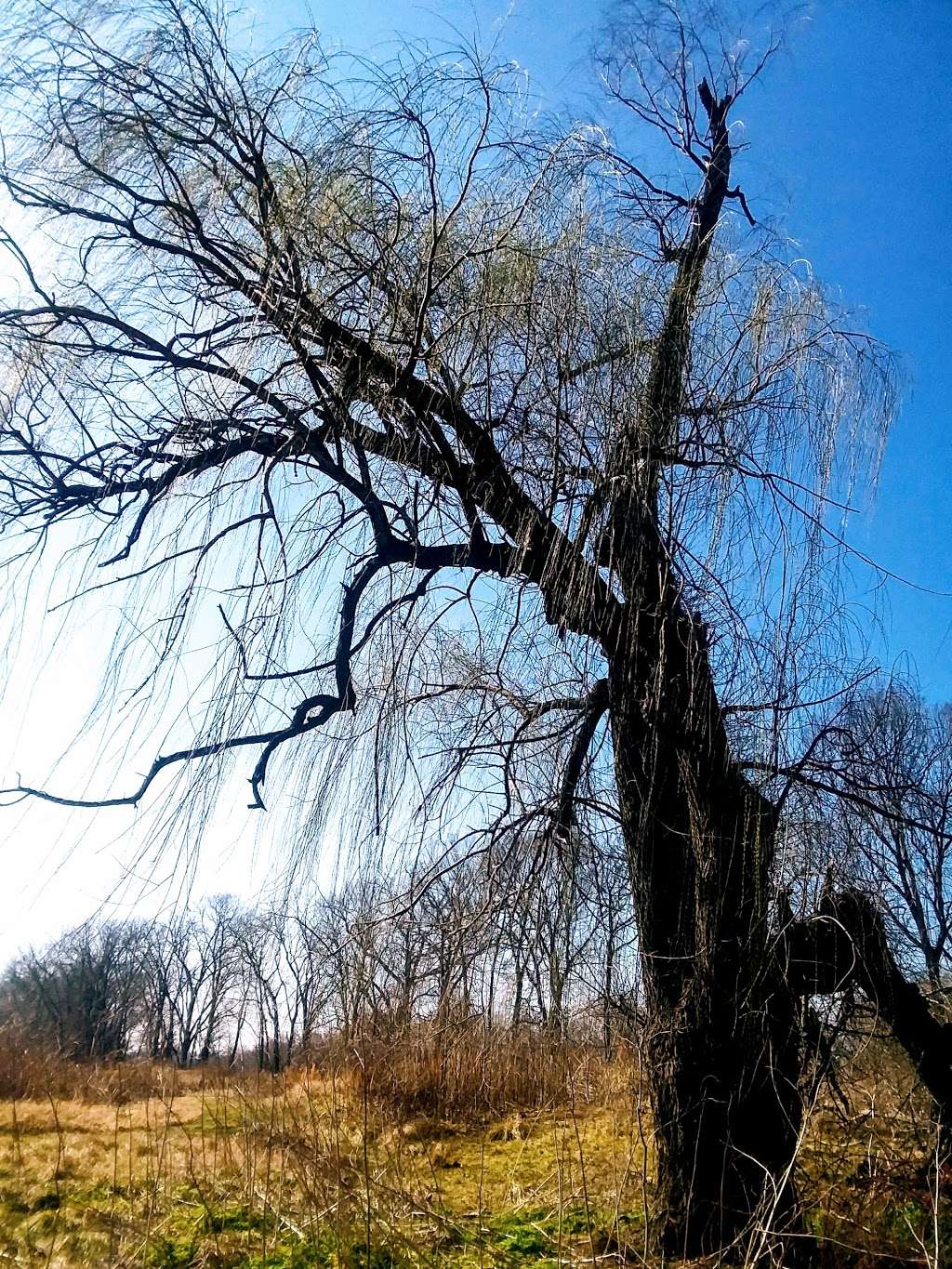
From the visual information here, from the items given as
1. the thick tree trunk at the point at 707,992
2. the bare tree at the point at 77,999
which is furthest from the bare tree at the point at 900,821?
the bare tree at the point at 77,999

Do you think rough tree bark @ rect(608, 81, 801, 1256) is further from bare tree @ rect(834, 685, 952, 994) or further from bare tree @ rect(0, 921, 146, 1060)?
bare tree @ rect(0, 921, 146, 1060)

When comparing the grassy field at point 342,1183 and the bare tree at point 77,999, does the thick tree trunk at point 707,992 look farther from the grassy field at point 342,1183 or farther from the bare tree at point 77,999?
the bare tree at point 77,999

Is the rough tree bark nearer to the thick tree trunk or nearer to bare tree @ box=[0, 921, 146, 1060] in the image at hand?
the thick tree trunk

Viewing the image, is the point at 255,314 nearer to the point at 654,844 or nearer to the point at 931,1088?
the point at 654,844

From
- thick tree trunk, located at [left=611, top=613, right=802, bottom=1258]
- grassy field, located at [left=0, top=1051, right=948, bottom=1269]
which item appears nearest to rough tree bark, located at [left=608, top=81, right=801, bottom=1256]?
thick tree trunk, located at [left=611, top=613, right=802, bottom=1258]

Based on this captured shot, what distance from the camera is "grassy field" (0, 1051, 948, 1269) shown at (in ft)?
6.98

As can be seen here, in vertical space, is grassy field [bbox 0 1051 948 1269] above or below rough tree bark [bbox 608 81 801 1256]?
below

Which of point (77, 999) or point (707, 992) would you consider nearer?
point (707, 992)

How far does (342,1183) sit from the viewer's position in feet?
7.07

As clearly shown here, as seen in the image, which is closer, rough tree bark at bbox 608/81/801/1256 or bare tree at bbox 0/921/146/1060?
rough tree bark at bbox 608/81/801/1256

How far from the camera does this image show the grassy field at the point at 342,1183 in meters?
2.13

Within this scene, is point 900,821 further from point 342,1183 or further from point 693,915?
point 342,1183

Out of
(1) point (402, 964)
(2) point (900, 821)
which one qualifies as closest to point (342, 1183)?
(1) point (402, 964)

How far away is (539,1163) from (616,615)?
2.11 metres
